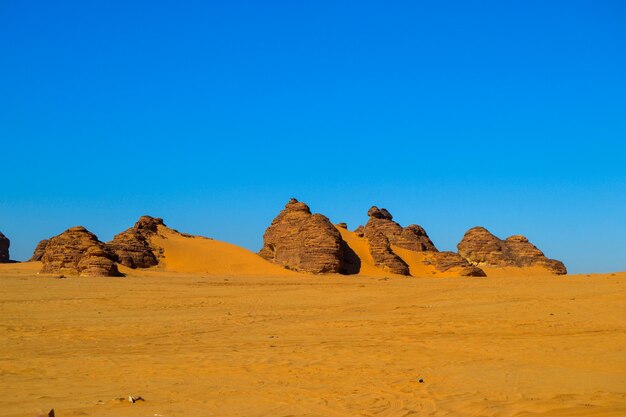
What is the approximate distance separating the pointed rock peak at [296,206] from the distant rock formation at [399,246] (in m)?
6.16

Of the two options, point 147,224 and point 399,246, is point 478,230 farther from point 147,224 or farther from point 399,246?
point 147,224

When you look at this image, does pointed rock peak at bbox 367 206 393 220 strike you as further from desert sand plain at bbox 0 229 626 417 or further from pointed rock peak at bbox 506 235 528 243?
desert sand plain at bbox 0 229 626 417

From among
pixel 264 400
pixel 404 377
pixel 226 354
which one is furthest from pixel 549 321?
pixel 264 400

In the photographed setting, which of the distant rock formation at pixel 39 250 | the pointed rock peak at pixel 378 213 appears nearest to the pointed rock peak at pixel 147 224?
the distant rock formation at pixel 39 250

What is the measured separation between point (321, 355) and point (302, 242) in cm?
3216

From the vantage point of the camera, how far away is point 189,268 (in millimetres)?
42375

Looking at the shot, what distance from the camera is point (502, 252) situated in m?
55.0

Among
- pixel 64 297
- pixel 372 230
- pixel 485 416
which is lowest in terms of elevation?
pixel 485 416

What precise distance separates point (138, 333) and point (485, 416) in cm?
837

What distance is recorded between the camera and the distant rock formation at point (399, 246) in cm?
4488

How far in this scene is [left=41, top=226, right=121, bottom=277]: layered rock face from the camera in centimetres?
3219

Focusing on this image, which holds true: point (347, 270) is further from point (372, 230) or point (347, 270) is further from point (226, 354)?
point (226, 354)

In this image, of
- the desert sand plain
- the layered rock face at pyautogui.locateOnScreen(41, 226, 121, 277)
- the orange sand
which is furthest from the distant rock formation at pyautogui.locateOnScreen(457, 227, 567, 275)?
the desert sand plain

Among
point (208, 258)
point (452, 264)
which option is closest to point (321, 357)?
point (208, 258)
